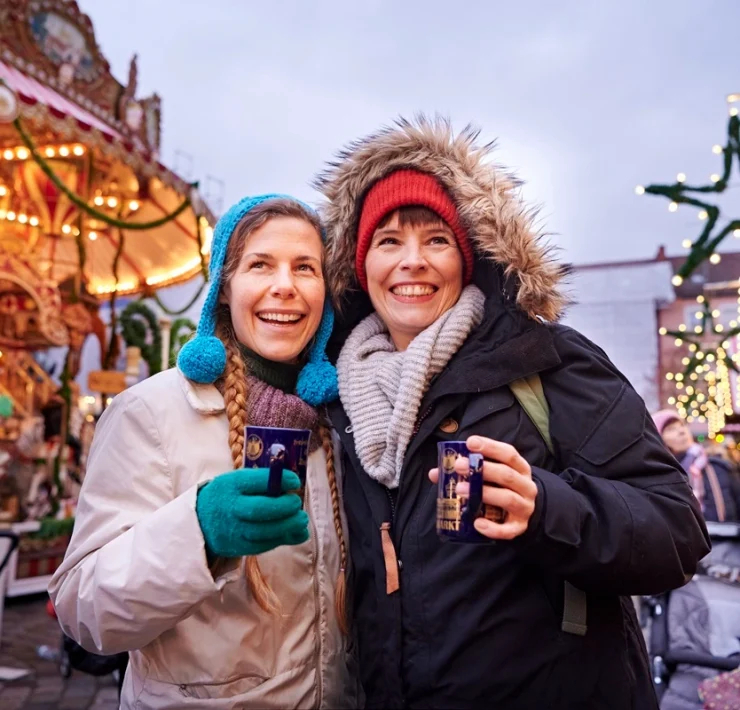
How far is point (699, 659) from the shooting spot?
3357 millimetres

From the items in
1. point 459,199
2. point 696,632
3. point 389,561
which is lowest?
point 696,632

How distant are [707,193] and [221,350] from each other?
228 inches

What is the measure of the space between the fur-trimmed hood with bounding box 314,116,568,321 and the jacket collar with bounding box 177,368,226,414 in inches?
25.7

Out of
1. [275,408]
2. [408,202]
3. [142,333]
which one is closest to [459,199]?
[408,202]

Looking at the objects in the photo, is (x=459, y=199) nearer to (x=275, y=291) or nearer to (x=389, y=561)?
(x=275, y=291)

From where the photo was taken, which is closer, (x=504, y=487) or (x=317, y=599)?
(x=504, y=487)

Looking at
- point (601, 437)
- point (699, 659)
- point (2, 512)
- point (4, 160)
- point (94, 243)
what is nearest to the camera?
point (601, 437)

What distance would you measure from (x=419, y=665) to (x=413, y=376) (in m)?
0.79

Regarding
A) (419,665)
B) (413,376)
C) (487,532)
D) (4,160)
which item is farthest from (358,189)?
(4,160)

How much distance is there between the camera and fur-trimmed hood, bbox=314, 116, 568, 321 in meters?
2.04

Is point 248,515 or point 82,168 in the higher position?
point 82,168

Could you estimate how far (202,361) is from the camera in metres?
1.98

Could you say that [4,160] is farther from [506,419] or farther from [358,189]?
[506,419]

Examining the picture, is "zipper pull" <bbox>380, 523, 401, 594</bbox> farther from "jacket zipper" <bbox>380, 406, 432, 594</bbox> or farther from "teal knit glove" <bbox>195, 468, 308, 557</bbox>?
"teal knit glove" <bbox>195, 468, 308, 557</bbox>
